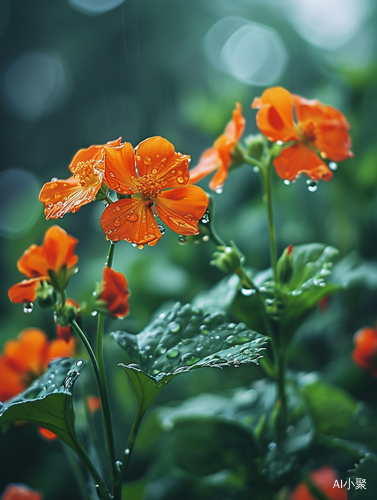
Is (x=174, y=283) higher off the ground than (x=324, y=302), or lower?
lower

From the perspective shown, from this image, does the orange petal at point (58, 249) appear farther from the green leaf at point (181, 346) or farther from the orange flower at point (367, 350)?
the orange flower at point (367, 350)

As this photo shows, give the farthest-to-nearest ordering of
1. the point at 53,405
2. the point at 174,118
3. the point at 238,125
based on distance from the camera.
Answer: the point at 174,118
the point at 238,125
the point at 53,405

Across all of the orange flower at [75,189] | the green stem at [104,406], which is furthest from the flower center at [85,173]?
the green stem at [104,406]

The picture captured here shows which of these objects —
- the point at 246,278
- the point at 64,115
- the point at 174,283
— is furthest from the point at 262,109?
the point at 64,115

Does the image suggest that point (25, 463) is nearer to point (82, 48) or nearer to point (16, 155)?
point (16, 155)

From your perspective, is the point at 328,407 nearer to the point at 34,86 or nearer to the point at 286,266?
the point at 286,266

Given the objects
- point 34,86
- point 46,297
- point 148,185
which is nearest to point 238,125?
point 148,185

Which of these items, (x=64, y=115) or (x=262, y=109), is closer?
(x=262, y=109)
